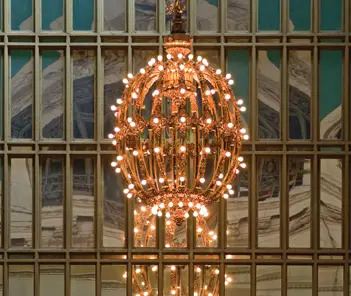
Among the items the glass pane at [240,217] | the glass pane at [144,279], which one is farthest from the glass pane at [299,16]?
the glass pane at [144,279]

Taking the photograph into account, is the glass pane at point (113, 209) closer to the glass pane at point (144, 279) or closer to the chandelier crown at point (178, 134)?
the glass pane at point (144, 279)

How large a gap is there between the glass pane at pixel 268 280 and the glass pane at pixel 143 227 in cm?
142

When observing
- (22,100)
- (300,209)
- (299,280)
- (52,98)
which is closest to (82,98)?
(52,98)

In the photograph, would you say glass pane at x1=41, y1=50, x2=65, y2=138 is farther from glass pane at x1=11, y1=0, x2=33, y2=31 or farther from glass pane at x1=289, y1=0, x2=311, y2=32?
glass pane at x1=289, y1=0, x2=311, y2=32

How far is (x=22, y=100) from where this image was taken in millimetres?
14211

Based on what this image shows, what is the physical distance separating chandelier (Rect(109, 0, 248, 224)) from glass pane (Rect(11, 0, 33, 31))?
181 centimetres

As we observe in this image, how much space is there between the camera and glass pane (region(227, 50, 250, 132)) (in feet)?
46.5

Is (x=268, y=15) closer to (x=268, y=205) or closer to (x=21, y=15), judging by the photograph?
(x=268, y=205)

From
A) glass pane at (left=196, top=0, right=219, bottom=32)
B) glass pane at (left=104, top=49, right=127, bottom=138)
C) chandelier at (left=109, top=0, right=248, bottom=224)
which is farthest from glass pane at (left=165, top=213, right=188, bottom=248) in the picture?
glass pane at (left=196, top=0, right=219, bottom=32)

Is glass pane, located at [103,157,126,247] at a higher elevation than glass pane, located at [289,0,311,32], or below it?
below

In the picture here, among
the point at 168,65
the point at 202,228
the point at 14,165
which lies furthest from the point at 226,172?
the point at 14,165

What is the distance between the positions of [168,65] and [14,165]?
2719 mm

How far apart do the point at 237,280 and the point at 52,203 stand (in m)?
2.58

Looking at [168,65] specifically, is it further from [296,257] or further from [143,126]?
[296,257]
